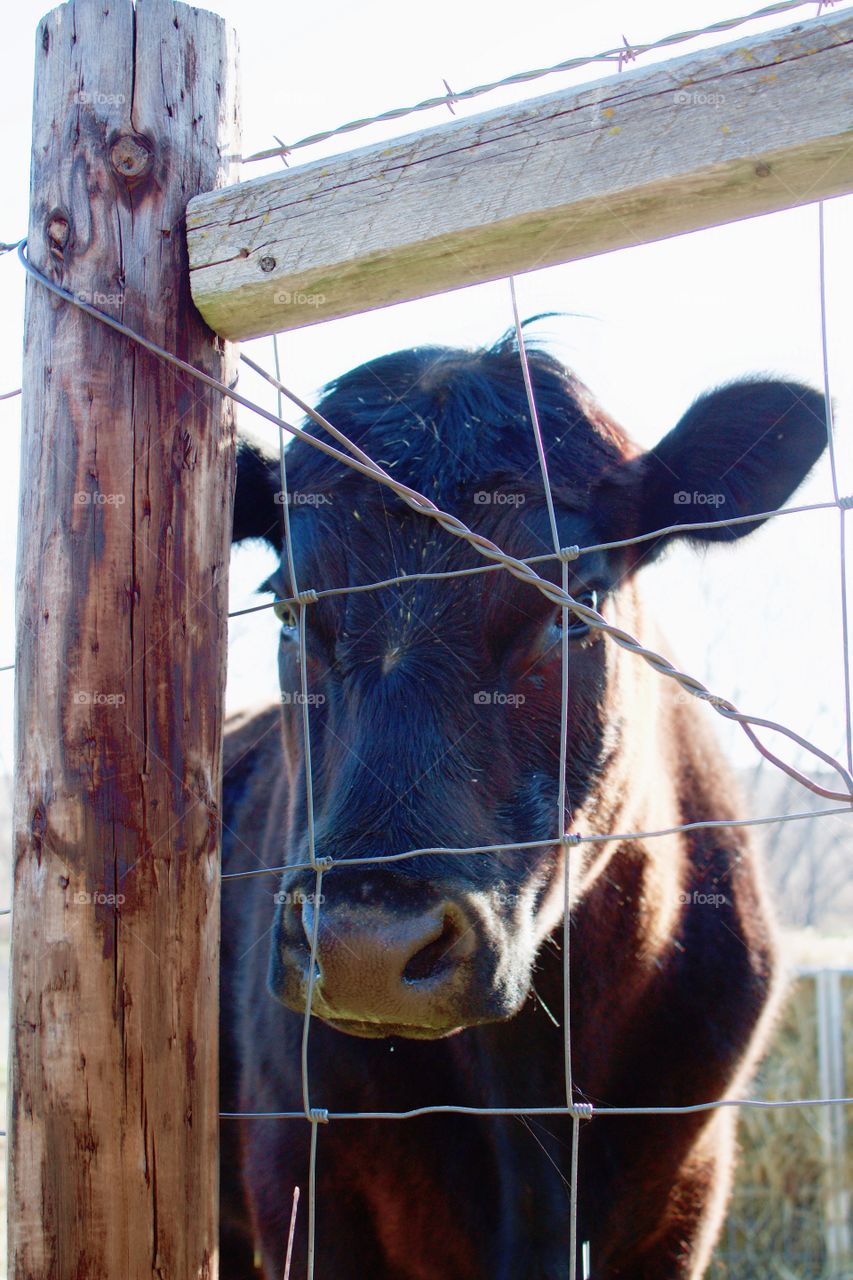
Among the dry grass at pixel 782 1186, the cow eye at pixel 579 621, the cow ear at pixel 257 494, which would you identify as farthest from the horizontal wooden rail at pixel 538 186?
the dry grass at pixel 782 1186

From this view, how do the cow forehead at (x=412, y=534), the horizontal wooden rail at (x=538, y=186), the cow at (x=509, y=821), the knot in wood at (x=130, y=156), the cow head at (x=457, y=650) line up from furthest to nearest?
the cow forehead at (x=412, y=534)
the cow at (x=509, y=821)
the cow head at (x=457, y=650)
the knot in wood at (x=130, y=156)
the horizontal wooden rail at (x=538, y=186)

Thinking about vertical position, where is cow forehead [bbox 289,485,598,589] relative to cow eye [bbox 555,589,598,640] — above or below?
above

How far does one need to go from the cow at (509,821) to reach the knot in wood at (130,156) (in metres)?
1.05

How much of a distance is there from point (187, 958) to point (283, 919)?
1.13 ft

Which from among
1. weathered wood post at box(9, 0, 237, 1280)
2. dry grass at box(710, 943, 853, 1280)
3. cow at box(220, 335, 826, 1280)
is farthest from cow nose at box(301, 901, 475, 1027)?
dry grass at box(710, 943, 853, 1280)

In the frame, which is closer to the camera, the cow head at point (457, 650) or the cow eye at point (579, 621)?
the cow head at point (457, 650)

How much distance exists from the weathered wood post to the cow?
0.42 meters

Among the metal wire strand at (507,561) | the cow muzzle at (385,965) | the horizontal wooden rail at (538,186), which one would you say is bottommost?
the cow muzzle at (385,965)

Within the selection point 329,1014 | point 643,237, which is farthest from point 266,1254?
point 643,237

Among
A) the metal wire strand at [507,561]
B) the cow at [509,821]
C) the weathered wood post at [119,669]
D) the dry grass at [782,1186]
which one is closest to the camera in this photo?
the metal wire strand at [507,561]

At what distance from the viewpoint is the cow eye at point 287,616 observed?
325 centimetres

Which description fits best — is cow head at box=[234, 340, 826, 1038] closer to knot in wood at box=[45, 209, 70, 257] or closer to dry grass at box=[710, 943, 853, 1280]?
knot in wood at box=[45, 209, 70, 257]

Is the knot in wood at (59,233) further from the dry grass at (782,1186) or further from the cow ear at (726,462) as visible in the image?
the dry grass at (782,1186)

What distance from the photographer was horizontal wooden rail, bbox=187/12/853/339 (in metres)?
1.79
